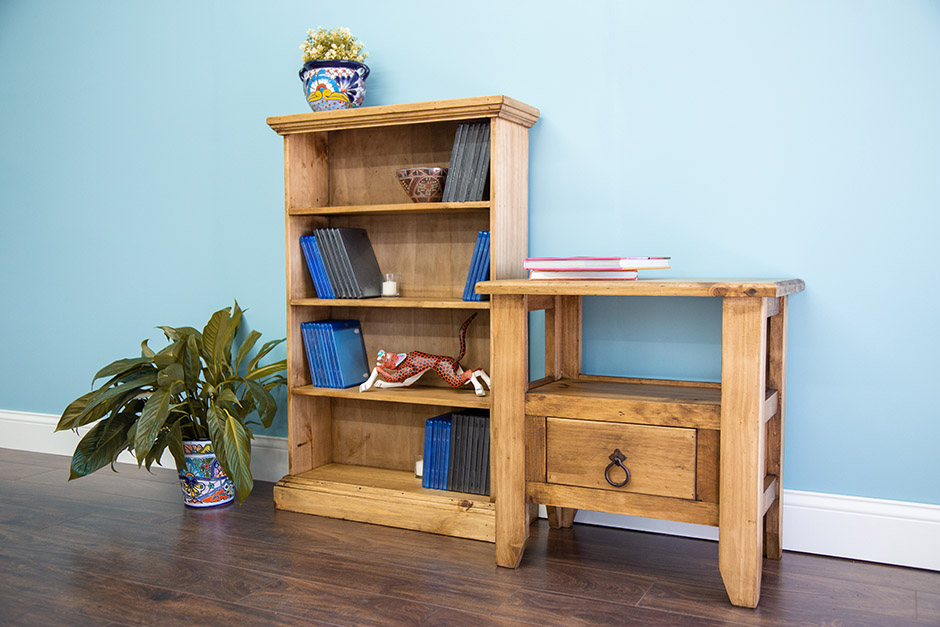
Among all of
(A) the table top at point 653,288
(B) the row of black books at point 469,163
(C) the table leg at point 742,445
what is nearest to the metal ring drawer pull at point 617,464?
(C) the table leg at point 742,445

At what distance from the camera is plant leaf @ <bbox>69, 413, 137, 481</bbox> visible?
98.6 inches

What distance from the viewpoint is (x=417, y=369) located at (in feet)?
8.38

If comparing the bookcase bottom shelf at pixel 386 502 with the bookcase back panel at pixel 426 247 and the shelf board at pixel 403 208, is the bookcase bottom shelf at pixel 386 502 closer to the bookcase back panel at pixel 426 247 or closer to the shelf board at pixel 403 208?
the bookcase back panel at pixel 426 247

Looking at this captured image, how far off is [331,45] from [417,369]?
3.64 ft

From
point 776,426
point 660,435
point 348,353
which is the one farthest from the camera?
point 348,353

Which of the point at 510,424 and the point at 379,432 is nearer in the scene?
the point at 510,424

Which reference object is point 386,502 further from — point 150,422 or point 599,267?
point 599,267

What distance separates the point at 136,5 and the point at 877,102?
2778 mm

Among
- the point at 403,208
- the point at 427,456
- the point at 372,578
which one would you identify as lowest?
the point at 372,578

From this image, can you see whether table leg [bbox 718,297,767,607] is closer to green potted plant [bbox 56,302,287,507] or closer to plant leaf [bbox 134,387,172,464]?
green potted plant [bbox 56,302,287,507]

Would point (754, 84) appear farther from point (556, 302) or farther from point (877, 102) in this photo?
point (556, 302)

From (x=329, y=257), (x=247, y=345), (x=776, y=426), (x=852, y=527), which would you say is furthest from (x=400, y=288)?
(x=852, y=527)

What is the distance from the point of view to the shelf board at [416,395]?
7.87 feet

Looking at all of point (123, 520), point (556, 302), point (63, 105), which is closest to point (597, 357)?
point (556, 302)
